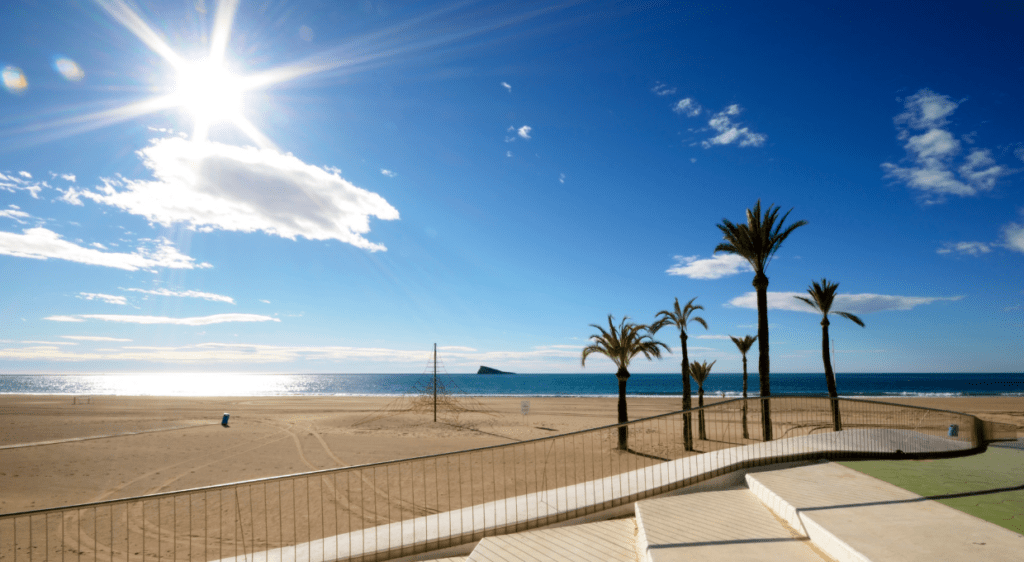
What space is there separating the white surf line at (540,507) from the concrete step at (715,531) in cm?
65

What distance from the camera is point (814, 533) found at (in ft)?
22.7

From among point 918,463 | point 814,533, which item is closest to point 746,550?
point 814,533

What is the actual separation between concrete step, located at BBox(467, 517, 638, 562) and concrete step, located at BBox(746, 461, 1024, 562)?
9.07 ft

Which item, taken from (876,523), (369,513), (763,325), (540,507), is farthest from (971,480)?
(369,513)

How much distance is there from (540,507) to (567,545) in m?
1.26

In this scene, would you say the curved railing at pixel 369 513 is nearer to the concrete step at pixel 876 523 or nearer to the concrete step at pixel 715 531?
the concrete step at pixel 715 531

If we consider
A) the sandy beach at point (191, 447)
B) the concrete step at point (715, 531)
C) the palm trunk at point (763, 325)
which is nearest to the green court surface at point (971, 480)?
the concrete step at point (715, 531)

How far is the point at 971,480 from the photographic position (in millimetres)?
9289

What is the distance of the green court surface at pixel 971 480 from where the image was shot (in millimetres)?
7336

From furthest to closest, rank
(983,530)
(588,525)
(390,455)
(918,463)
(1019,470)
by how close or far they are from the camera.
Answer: (390,455)
(918,463)
(1019,470)
(588,525)
(983,530)

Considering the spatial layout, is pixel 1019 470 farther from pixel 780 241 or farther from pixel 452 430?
pixel 452 430

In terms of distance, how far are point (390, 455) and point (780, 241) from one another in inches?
786

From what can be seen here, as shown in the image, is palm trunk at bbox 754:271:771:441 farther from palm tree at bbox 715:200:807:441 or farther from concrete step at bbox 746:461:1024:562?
concrete step at bbox 746:461:1024:562

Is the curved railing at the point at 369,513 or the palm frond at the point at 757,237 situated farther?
the palm frond at the point at 757,237
